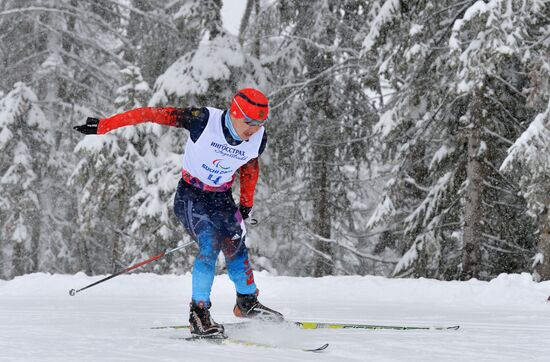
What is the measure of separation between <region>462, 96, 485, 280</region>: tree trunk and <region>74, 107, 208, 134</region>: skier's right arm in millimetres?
7867

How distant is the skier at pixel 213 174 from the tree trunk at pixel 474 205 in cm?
751

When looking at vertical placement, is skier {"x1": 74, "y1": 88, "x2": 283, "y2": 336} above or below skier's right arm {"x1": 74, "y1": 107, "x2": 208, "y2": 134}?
below

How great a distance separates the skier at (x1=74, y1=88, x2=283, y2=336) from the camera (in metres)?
4.73

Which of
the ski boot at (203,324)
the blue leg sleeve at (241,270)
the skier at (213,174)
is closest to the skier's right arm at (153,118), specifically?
the skier at (213,174)

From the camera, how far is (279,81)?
18.1 meters

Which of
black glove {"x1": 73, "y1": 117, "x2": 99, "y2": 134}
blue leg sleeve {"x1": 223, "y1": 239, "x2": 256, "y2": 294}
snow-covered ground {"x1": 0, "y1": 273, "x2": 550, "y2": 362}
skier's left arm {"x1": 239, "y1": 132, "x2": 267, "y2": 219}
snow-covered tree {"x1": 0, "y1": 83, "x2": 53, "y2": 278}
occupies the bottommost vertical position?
snow-covered ground {"x1": 0, "y1": 273, "x2": 550, "y2": 362}

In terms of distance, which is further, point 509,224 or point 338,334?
point 509,224

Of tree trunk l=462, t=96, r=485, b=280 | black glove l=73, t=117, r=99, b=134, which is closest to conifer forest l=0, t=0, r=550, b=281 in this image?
tree trunk l=462, t=96, r=485, b=280

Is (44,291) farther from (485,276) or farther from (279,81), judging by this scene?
(279,81)

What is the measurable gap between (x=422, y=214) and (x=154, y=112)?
376 inches

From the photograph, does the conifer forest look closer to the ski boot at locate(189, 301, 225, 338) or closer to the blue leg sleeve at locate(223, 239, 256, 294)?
the blue leg sleeve at locate(223, 239, 256, 294)


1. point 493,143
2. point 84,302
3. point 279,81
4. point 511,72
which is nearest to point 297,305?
point 84,302

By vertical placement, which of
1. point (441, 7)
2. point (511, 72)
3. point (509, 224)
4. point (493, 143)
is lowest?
point (509, 224)

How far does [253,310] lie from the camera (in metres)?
5.03
